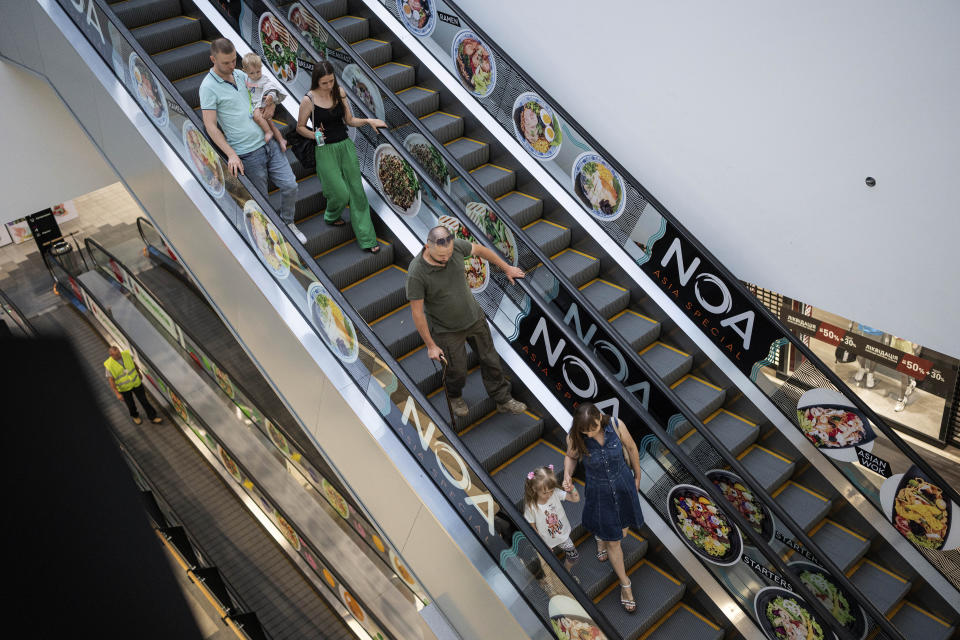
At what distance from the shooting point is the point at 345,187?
636 centimetres

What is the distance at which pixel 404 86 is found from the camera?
8250mm

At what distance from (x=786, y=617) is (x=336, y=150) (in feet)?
16.0

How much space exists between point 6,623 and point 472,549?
4907 millimetres

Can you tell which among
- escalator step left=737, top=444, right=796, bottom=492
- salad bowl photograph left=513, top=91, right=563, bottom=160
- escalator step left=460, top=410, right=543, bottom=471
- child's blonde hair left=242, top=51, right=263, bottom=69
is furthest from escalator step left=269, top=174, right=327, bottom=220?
escalator step left=737, top=444, right=796, bottom=492

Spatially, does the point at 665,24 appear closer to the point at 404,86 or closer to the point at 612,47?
the point at 612,47

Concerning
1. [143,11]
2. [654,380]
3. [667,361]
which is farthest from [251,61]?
[667,361]

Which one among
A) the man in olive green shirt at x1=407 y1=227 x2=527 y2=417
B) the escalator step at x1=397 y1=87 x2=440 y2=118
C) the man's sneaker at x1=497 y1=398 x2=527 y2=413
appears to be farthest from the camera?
the escalator step at x1=397 y1=87 x2=440 y2=118

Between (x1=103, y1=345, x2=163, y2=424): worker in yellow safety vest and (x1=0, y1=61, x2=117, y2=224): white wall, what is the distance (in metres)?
2.14

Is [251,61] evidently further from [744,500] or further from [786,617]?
[786,617]

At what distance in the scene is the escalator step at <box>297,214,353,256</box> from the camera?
6.67 meters

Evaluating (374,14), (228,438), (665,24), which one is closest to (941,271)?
(665,24)

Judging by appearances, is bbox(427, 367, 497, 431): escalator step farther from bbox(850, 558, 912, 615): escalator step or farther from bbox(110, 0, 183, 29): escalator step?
bbox(110, 0, 183, 29): escalator step

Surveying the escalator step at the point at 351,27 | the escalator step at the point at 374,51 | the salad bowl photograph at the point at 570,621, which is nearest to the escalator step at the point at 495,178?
the escalator step at the point at 374,51

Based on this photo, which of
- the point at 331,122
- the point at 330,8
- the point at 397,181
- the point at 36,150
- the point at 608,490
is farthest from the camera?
the point at 36,150
